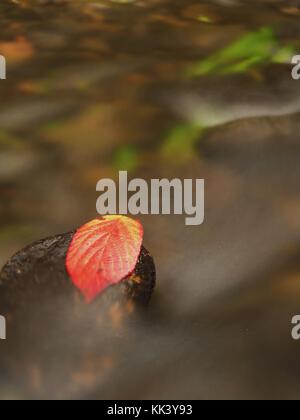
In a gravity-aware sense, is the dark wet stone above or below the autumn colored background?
below

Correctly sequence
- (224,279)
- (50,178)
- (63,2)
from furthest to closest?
1. (63,2)
2. (50,178)
3. (224,279)

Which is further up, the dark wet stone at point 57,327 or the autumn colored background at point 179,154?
the autumn colored background at point 179,154

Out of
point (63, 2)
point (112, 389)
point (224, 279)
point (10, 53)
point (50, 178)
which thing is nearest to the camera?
point (112, 389)

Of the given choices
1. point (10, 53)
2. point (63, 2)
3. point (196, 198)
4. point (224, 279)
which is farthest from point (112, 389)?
point (63, 2)

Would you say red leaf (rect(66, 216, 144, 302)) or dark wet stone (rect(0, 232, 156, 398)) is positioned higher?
red leaf (rect(66, 216, 144, 302))

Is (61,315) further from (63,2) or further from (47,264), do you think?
(63,2)

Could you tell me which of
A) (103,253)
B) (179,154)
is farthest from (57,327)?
(179,154)
